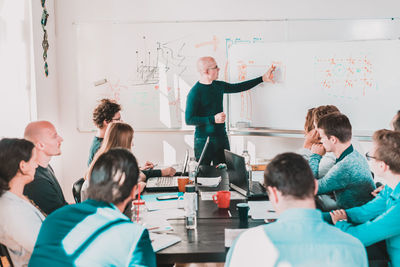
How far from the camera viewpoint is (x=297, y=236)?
114 cm

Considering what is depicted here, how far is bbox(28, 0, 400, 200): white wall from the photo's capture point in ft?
14.6

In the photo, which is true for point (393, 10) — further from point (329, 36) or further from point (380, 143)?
point (380, 143)

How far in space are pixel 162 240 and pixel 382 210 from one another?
1.04 meters

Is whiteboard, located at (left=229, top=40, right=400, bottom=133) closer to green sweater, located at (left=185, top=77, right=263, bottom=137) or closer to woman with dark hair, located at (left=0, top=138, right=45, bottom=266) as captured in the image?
green sweater, located at (left=185, top=77, right=263, bottom=137)

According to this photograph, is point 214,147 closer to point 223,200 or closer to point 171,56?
point 171,56

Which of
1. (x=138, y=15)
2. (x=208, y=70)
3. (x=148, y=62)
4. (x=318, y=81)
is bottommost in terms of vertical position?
(x=318, y=81)

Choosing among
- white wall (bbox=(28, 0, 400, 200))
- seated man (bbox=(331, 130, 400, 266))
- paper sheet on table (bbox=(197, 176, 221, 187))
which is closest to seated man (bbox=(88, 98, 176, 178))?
paper sheet on table (bbox=(197, 176, 221, 187))

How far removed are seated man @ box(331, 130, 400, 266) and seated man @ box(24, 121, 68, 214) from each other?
1489 mm

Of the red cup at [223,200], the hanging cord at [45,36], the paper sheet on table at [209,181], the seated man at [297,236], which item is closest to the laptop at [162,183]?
the paper sheet on table at [209,181]

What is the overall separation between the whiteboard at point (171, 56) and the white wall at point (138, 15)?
8cm

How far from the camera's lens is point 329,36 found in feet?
14.7

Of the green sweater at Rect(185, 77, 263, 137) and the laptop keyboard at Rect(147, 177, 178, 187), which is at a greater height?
the green sweater at Rect(185, 77, 263, 137)

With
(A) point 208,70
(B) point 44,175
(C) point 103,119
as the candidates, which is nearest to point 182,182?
(B) point 44,175

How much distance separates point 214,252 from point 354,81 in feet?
9.70
